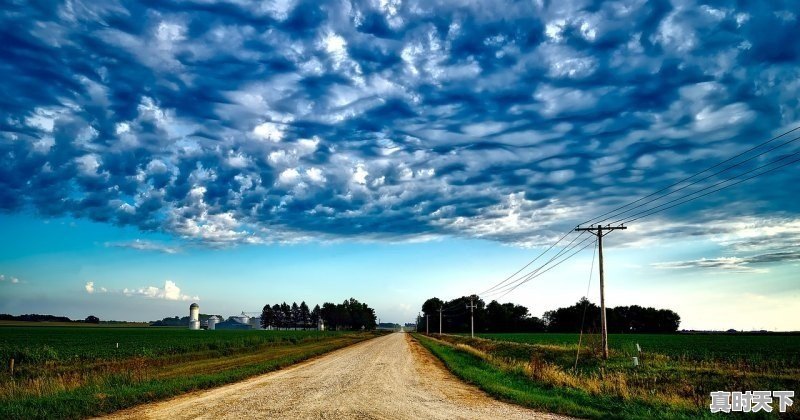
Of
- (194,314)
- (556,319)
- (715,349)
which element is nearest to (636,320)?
(556,319)

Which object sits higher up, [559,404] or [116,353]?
[559,404]

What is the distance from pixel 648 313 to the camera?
155000mm

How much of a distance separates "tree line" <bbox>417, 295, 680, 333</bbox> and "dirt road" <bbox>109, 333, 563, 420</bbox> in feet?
375

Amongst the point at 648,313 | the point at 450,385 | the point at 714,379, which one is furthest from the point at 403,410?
the point at 648,313

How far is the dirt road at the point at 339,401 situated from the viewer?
44.1ft

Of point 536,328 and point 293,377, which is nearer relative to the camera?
point 293,377

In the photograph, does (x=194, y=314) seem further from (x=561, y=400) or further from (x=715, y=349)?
(x=561, y=400)

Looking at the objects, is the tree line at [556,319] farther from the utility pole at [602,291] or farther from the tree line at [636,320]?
the utility pole at [602,291]

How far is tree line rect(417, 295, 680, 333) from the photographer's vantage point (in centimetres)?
15312

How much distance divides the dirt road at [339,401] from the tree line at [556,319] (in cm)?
11428

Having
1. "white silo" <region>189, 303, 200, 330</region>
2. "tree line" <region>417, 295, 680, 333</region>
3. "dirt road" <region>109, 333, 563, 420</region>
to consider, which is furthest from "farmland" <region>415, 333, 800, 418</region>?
"white silo" <region>189, 303, 200, 330</region>

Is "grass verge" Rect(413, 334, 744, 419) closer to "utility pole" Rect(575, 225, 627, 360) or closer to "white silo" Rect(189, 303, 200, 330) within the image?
"utility pole" Rect(575, 225, 627, 360)

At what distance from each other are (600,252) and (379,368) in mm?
14828

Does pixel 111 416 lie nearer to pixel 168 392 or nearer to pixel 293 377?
pixel 168 392
